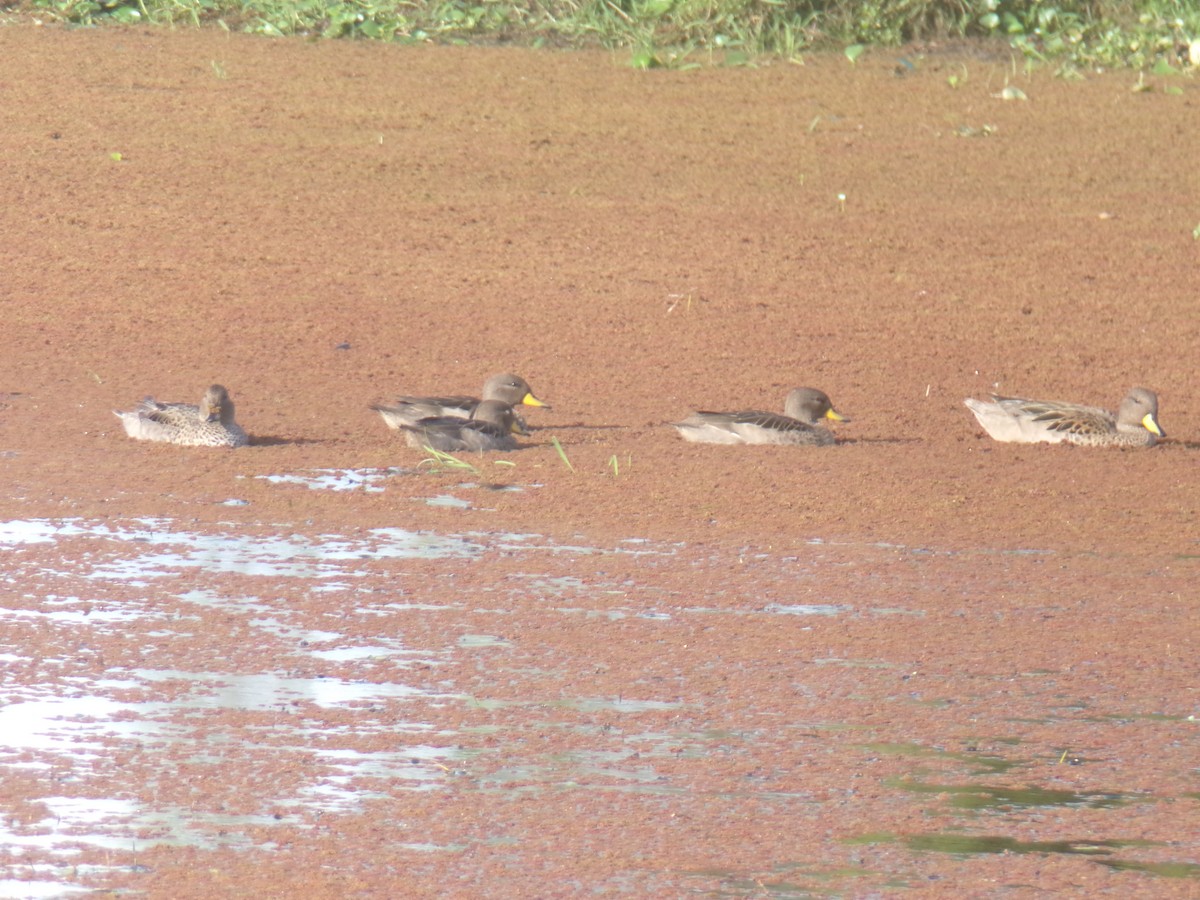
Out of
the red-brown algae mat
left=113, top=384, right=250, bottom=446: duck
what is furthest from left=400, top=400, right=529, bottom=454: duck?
left=113, top=384, right=250, bottom=446: duck

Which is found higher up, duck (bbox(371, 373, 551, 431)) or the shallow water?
the shallow water

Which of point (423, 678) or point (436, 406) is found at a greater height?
point (423, 678)

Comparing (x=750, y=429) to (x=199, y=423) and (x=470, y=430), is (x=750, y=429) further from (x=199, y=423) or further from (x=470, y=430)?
(x=199, y=423)

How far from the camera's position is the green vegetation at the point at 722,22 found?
18562mm

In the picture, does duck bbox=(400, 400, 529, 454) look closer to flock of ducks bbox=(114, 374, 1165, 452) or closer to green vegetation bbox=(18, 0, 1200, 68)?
flock of ducks bbox=(114, 374, 1165, 452)

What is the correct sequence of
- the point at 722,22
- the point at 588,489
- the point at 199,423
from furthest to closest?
the point at 722,22, the point at 199,423, the point at 588,489

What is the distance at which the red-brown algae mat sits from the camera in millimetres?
4652

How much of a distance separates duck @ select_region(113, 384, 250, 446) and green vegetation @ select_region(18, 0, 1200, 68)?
10.1 meters

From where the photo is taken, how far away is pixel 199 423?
8789mm

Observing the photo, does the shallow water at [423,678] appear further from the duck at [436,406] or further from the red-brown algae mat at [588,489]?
the duck at [436,406]

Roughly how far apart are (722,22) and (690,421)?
10.1 m

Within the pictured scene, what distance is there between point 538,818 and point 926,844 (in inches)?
34.4

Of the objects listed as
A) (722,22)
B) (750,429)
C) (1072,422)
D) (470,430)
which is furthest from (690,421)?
(722,22)

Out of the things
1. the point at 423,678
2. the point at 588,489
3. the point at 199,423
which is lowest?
the point at 588,489
